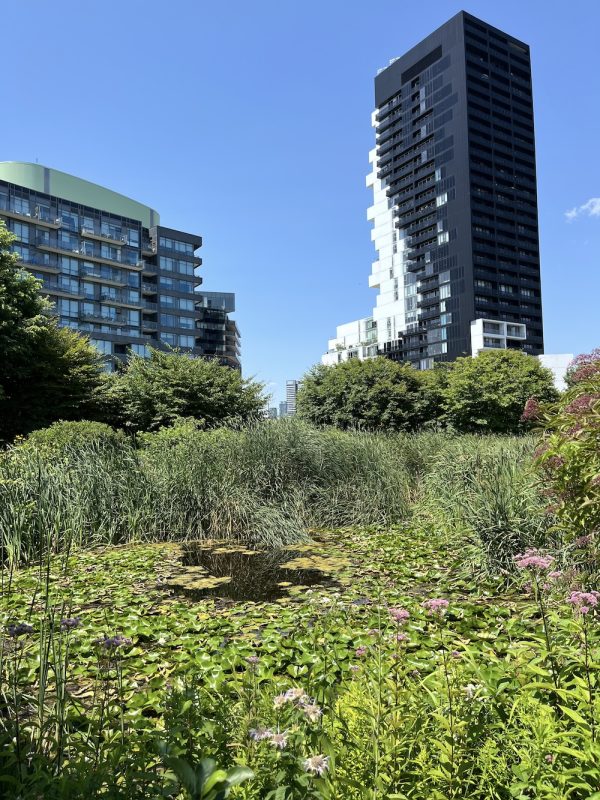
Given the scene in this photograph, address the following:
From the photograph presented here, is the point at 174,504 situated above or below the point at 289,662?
above

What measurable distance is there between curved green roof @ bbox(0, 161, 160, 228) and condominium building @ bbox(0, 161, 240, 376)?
127 millimetres

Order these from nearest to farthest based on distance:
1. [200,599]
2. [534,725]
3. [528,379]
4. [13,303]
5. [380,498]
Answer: [534,725]
[200,599]
[380,498]
[13,303]
[528,379]

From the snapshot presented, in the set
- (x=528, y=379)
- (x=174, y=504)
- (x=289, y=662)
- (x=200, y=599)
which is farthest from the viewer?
(x=528, y=379)

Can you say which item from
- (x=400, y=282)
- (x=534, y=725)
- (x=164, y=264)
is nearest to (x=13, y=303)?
(x=534, y=725)

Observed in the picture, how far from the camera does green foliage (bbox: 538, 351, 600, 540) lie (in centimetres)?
300

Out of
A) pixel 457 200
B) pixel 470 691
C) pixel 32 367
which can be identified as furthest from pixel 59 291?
pixel 470 691

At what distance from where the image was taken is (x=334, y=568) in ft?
19.8

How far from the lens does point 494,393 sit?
24.7 metres

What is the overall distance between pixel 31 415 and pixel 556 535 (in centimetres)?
1717

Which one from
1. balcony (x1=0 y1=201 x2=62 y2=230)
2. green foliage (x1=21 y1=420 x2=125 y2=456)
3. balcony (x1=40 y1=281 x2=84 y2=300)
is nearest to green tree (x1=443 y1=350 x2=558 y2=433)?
green foliage (x1=21 y1=420 x2=125 y2=456)

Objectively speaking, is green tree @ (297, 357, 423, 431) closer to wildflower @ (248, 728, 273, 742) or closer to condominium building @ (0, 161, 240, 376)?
wildflower @ (248, 728, 273, 742)

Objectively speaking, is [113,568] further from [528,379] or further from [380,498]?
[528,379]

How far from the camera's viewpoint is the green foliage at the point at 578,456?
118 inches

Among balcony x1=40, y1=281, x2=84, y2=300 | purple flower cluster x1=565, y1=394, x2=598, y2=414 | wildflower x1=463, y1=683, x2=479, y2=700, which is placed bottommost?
wildflower x1=463, y1=683, x2=479, y2=700
